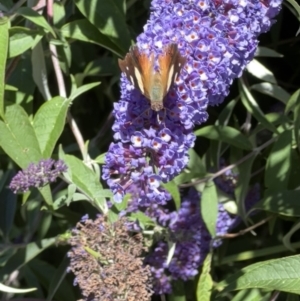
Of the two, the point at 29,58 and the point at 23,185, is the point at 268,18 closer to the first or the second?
the point at 23,185

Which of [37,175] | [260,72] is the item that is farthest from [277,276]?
[260,72]

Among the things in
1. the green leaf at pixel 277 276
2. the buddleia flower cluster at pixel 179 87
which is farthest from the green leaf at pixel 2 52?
the green leaf at pixel 277 276

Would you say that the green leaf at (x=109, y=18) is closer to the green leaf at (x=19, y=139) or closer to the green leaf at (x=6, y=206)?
the green leaf at (x=19, y=139)

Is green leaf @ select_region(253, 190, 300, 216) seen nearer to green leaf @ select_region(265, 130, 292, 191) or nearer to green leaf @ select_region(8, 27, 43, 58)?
green leaf @ select_region(265, 130, 292, 191)

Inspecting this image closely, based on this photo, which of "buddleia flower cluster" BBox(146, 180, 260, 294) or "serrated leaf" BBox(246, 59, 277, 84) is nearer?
"buddleia flower cluster" BBox(146, 180, 260, 294)

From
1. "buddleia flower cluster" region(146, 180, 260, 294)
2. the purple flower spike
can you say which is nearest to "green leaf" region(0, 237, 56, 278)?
"buddleia flower cluster" region(146, 180, 260, 294)

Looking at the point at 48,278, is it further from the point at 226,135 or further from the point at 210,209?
the point at 226,135
